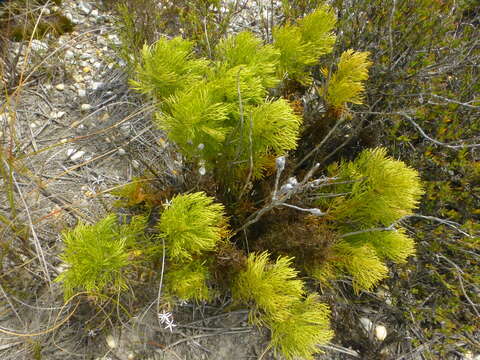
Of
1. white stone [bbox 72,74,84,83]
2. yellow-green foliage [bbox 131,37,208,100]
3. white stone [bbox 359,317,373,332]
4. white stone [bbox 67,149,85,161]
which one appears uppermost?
yellow-green foliage [bbox 131,37,208,100]

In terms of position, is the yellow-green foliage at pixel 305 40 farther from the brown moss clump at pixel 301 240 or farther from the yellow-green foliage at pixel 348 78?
the brown moss clump at pixel 301 240

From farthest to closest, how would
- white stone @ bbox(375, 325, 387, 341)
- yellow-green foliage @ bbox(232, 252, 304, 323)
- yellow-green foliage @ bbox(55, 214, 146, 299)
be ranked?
white stone @ bbox(375, 325, 387, 341)
yellow-green foliage @ bbox(232, 252, 304, 323)
yellow-green foliage @ bbox(55, 214, 146, 299)

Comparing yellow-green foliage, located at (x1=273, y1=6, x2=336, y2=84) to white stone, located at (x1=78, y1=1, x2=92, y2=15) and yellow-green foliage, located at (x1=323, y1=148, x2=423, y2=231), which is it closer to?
yellow-green foliage, located at (x1=323, y1=148, x2=423, y2=231)

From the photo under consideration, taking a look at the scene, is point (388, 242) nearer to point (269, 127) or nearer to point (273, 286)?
point (273, 286)

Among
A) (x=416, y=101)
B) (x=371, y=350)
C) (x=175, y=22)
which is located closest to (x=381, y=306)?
(x=371, y=350)

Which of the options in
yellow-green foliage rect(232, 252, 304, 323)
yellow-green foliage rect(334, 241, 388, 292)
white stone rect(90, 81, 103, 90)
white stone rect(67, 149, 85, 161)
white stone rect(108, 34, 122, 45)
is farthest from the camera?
white stone rect(108, 34, 122, 45)

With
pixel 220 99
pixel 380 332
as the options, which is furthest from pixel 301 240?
pixel 380 332

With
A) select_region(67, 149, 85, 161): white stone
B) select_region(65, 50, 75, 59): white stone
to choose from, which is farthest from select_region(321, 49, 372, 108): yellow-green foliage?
select_region(65, 50, 75, 59): white stone
